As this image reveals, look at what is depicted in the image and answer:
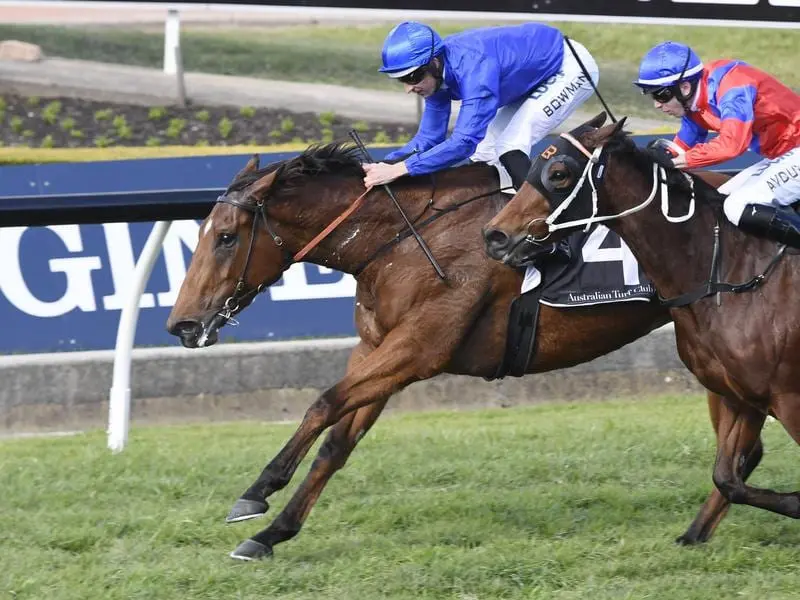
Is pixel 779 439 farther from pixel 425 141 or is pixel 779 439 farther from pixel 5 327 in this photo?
pixel 5 327

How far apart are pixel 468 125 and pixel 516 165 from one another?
0.32 m

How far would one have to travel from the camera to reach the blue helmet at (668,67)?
498cm

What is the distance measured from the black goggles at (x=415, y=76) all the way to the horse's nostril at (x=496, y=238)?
3.02 ft

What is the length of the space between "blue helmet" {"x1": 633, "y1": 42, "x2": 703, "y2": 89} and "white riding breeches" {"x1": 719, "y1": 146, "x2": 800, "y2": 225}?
0.45 m

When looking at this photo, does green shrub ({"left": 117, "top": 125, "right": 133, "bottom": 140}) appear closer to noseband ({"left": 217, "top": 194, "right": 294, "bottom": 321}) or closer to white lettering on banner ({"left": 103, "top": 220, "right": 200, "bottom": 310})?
white lettering on banner ({"left": 103, "top": 220, "right": 200, "bottom": 310})

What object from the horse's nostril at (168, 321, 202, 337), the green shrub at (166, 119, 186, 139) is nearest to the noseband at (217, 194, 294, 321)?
the horse's nostril at (168, 321, 202, 337)

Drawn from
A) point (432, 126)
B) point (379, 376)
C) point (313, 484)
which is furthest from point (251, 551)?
point (432, 126)

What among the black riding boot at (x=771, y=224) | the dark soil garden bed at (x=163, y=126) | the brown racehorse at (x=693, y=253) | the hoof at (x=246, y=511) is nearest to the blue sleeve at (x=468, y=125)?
the brown racehorse at (x=693, y=253)

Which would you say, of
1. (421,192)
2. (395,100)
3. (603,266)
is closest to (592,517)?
(603,266)

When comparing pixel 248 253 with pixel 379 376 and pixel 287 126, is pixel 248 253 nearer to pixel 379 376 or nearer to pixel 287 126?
pixel 379 376

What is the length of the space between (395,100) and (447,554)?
296 inches

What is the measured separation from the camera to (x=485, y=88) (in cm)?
Result: 534

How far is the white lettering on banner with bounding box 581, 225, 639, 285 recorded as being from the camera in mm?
5367

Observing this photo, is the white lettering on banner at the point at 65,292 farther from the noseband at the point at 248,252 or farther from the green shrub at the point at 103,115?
the noseband at the point at 248,252
